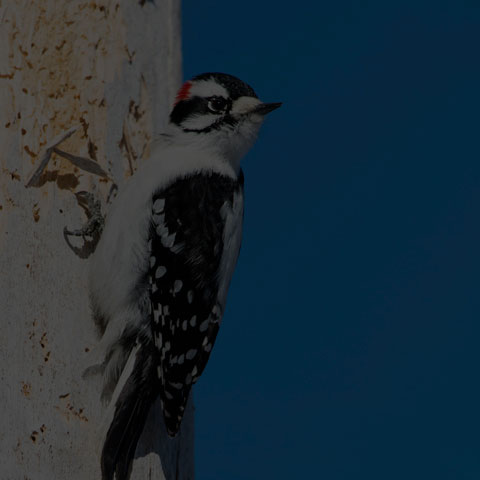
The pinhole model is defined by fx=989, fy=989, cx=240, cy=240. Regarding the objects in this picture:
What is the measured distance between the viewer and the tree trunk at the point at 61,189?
109 inches

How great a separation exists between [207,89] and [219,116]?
124 mm

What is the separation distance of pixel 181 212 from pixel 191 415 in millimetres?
686

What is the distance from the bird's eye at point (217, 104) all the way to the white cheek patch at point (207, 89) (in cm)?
2

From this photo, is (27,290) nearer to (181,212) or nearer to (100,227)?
(100,227)

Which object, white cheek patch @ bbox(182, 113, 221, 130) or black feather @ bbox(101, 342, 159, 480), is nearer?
black feather @ bbox(101, 342, 159, 480)

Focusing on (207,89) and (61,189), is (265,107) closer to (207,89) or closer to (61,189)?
(207,89)

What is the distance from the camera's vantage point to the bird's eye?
3498mm

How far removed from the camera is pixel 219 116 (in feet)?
11.5

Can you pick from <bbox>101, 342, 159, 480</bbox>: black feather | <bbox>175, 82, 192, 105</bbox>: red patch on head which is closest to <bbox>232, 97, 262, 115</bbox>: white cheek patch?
<bbox>175, 82, 192, 105</bbox>: red patch on head

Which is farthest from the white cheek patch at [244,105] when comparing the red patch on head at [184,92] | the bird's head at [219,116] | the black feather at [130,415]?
the black feather at [130,415]

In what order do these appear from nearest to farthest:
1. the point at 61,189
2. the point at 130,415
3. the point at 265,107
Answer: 1. the point at 130,415
2. the point at 61,189
3. the point at 265,107

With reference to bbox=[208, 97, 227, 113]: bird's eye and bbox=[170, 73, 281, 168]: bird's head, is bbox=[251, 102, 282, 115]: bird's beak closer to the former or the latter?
bbox=[170, 73, 281, 168]: bird's head

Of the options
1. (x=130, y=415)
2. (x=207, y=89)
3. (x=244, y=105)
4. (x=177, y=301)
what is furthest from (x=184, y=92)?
(x=130, y=415)

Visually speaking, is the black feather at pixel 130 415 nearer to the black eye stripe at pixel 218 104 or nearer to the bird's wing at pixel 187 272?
the bird's wing at pixel 187 272
